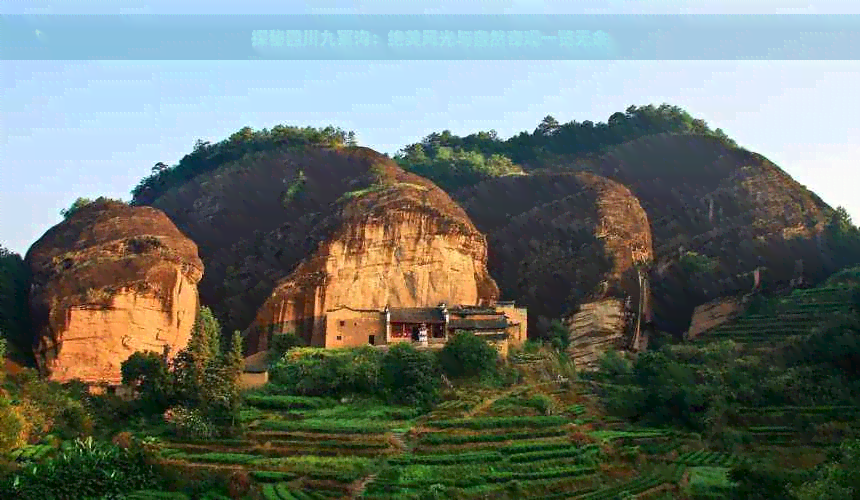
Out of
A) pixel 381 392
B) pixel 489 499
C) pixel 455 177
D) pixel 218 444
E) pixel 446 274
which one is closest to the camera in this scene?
pixel 489 499

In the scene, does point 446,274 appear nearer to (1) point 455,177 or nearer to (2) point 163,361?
(2) point 163,361

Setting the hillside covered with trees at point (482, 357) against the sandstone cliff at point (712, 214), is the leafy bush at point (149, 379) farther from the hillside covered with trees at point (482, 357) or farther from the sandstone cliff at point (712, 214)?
the sandstone cliff at point (712, 214)

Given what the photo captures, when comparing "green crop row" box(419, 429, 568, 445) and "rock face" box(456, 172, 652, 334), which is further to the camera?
"rock face" box(456, 172, 652, 334)

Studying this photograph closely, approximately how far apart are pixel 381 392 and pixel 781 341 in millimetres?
13212

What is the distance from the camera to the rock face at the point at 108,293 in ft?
107

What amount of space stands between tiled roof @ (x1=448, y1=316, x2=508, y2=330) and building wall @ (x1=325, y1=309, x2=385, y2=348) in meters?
2.41

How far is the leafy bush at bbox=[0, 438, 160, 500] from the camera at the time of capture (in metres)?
23.5

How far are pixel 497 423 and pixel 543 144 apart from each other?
35381mm

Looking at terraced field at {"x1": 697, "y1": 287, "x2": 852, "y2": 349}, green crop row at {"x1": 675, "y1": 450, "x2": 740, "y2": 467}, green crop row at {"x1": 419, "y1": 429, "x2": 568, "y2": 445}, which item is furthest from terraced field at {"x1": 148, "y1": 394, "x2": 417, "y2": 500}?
terraced field at {"x1": 697, "y1": 287, "x2": 852, "y2": 349}

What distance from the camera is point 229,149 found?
53.8 meters

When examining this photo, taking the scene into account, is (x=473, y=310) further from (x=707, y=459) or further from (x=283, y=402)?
(x=707, y=459)

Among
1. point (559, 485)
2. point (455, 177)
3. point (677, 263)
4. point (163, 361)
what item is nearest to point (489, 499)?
point (559, 485)

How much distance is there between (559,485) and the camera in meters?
24.7

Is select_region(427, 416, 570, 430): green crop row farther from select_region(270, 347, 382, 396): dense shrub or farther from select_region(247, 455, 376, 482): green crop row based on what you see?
select_region(270, 347, 382, 396): dense shrub
